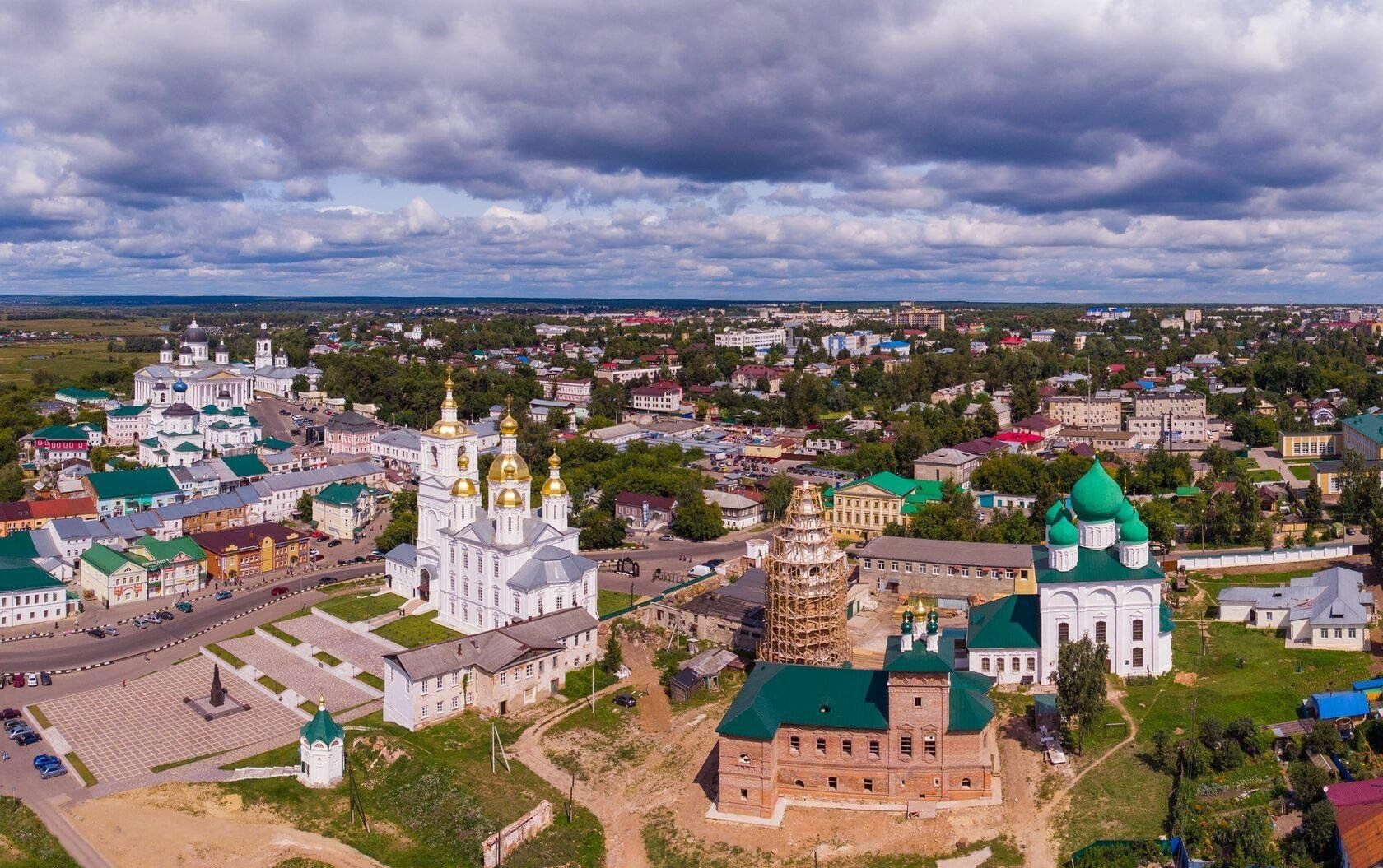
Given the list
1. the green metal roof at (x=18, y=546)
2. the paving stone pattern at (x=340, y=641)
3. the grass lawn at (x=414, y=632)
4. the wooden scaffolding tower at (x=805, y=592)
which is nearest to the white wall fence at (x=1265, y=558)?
the wooden scaffolding tower at (x=805, y=592)

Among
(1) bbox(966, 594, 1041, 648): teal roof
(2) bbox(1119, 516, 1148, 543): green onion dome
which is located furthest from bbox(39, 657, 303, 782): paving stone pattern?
(2) bbox(1119, 516, 1148, 543): green onion dome

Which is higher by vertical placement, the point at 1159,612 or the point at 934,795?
the point at 1159,612

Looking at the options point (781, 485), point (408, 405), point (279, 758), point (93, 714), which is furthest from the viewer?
point (408, 405)

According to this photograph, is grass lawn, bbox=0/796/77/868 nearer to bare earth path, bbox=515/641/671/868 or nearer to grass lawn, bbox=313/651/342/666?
grass lawn, bbox=313/651/342/666

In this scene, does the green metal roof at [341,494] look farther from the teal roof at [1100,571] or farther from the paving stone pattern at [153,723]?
the teal roof at [1100,571]

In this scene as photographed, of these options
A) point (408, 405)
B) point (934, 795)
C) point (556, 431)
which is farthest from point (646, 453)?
point (934, 795)

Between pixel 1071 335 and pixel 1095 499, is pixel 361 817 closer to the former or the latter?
pixel 1095 499
